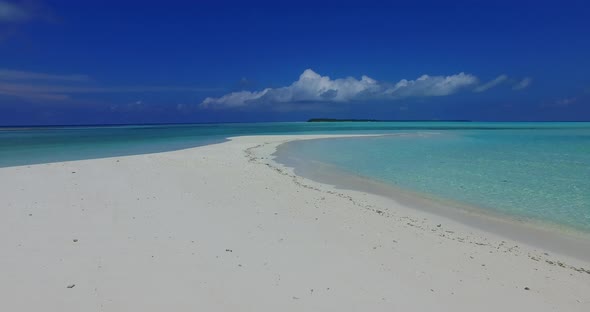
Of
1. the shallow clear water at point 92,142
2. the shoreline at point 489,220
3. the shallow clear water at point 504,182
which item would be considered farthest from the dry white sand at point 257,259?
the shallow clear water at point 92,142

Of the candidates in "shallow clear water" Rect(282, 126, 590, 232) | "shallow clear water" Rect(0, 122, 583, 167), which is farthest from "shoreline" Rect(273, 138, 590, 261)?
"shallow clear water" Rect(0, 122, 583, 167)

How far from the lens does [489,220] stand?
340 inches

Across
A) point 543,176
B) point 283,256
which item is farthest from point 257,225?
point 543,176

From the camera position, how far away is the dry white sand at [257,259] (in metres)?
4.43

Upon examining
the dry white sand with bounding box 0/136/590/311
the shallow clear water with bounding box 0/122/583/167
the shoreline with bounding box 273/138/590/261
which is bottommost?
the shallow clear water with bounding box 0/122/583/167

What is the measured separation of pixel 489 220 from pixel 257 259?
575cm

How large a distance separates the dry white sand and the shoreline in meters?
0.43

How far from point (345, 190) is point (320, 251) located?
5672 mm

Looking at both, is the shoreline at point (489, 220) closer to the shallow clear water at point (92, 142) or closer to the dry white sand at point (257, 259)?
the dry white sand at point (257, 259)

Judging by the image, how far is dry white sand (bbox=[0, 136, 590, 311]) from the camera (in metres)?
4.43

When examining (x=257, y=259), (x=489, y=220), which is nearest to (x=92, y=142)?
(x=257, y=259)

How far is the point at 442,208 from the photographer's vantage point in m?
9.68

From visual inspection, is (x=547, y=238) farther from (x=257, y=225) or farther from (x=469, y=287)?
(x=257, y=225)

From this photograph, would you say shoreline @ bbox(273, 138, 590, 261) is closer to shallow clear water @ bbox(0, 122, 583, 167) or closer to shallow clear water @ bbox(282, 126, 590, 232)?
shallow clear water @ bbox(282, 126, 590, 232)
